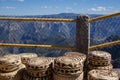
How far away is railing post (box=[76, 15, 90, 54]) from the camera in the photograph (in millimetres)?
6340

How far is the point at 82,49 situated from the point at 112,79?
249 centimetres

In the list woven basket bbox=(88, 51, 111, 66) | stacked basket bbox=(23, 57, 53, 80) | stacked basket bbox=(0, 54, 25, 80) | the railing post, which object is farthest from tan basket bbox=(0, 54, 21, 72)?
the railing post

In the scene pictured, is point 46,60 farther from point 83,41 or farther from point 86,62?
point 83,41

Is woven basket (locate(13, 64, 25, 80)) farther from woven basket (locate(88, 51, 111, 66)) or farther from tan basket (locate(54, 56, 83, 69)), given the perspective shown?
woven basket (locate(88, 51, 111, 66))

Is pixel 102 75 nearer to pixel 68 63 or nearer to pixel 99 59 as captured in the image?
pixel 68 63

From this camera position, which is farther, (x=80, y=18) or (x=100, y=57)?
(x=80, y=18)

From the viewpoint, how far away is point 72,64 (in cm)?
419

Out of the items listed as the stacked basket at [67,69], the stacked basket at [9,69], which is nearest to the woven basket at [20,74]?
the stacked basket at [9,69]

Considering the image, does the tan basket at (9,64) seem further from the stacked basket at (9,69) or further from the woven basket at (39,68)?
the woven basket at (39,68)

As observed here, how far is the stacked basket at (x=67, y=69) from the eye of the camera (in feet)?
13.8

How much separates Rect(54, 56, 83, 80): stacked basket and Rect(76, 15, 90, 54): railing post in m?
2.07

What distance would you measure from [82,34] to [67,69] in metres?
2.36

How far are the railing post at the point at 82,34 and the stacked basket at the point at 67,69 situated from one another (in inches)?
81.3

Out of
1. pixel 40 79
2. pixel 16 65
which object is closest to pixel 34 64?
pixel 40 79
